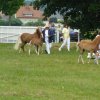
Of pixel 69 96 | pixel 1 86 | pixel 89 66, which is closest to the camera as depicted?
pixel 69 96

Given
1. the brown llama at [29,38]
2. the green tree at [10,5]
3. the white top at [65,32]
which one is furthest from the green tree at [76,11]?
the green tree at [10,5]

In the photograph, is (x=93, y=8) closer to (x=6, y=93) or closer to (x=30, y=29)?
(x=30, y=29)

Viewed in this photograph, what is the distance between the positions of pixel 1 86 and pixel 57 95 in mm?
2181

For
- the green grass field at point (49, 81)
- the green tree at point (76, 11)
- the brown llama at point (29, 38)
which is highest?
the green tree at point (76, 11)

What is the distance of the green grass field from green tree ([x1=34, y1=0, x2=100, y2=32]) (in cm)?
1303

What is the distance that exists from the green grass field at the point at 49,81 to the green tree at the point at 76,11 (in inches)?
513

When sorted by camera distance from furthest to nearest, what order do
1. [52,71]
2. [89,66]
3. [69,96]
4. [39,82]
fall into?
[89,66]
[52,71]
[39,82]
[69,96]

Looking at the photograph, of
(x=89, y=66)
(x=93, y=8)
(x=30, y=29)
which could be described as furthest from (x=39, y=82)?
(x=30, y=29)

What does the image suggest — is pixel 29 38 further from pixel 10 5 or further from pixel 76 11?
pixel 10 5

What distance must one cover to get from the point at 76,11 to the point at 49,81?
21540 millimetres

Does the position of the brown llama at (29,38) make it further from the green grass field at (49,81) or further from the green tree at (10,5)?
the green tree at (10,5)

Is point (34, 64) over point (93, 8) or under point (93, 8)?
under

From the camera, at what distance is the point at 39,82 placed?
55.9 feet

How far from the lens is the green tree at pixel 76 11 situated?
120 feet
